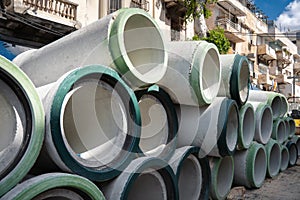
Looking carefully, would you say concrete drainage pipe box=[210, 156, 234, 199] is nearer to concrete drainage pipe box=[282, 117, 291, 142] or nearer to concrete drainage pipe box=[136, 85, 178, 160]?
concrete drainage pipe box=[136, 85, 178, 160]

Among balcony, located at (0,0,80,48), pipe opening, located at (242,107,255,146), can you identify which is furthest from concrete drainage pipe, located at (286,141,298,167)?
balcony, located at (0,0,80,48)

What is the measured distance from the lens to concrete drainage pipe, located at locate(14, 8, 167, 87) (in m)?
2.75

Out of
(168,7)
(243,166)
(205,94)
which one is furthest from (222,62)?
(168,7)

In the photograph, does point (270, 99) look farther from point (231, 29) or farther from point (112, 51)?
point (231, 29)

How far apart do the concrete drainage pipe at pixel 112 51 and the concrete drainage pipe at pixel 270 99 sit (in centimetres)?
299

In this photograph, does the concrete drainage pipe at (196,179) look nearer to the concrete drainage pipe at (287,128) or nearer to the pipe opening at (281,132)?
the pipe opening at (281,132)

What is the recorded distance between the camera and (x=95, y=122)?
323cm

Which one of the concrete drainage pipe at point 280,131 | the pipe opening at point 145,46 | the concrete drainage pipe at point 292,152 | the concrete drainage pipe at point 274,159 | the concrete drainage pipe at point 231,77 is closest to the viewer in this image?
the pipe opening at point 145,46

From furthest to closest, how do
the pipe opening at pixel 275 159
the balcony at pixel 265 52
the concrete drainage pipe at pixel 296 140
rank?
the balcony at pixel 265 52, the concrete drainage pipe at pixel 296 140, the pipe opening at pixel 275 159

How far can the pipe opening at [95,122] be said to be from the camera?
269cm

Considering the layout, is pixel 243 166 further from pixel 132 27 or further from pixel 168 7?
pixel 168 7

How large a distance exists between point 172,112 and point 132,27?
3.37 feet

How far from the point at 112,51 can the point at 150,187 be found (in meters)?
1.41

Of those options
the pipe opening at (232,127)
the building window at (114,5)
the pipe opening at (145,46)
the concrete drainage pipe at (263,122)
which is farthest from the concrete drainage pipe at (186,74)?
the building window at (114,5)
